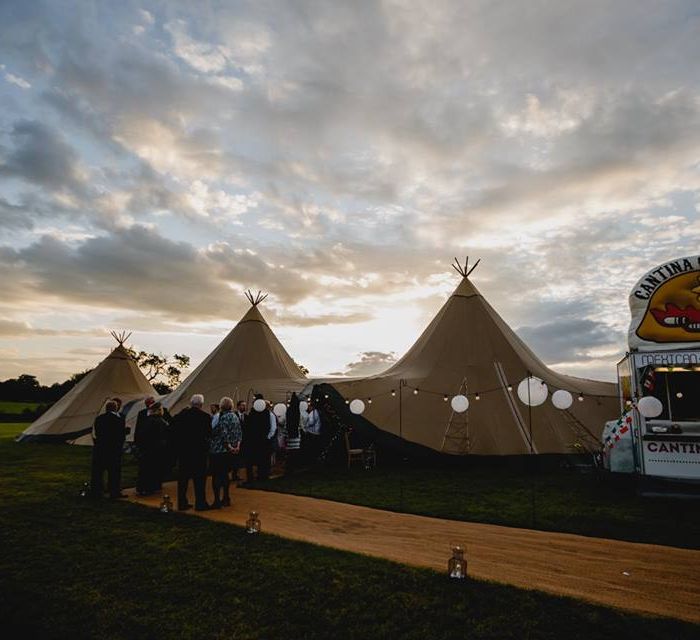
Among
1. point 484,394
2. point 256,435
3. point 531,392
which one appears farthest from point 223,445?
point 484,394

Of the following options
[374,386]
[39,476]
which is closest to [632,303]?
[374,386]

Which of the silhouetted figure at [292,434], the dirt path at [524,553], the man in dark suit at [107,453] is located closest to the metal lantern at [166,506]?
the dirt path at [524,553]

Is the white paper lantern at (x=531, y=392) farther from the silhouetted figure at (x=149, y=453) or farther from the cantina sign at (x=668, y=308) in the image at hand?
the silhouetted figure at (x=149, y=453)

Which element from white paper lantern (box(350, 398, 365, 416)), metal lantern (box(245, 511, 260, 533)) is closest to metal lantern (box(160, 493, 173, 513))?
metal lantern (box(245, 511, 260, 533))

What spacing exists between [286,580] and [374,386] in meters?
8.10

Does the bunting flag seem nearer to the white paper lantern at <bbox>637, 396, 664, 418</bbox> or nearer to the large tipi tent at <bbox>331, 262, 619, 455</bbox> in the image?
the white paper lantern at <bbox>637, 396, 664, 418</bbox>

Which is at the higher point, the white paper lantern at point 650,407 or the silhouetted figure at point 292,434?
the white paper lantern at point 650,407

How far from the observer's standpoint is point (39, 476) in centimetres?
902

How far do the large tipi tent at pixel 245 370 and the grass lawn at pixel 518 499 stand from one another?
17.2 ft

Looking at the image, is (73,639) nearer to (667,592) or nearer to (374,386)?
(667,592)

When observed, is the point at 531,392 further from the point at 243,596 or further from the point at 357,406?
the point at 243,596

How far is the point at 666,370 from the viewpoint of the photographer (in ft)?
24.3

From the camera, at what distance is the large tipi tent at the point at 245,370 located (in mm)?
14602

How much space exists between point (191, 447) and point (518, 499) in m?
4.99
